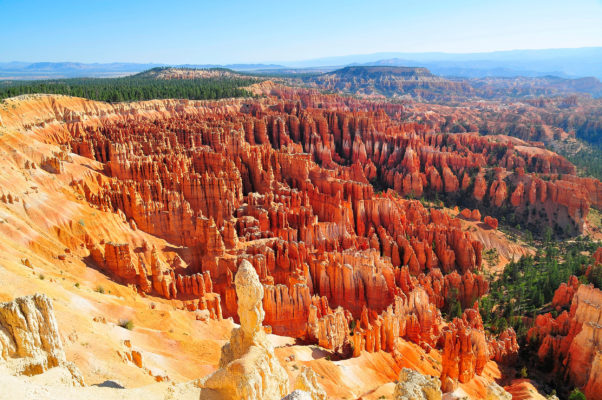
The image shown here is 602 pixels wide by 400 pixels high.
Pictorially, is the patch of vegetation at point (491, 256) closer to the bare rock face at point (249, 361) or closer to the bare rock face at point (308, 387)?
the bare rock face at point (308, 387)

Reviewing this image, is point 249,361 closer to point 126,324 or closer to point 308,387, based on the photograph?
point 308,387

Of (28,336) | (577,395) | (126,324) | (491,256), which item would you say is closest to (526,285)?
(491,256)

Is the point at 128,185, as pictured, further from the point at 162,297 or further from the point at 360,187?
the point at 360,187

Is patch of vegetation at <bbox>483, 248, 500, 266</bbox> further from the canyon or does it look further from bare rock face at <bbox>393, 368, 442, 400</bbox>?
bare rock face at <bbox>393, 368, 442, 400</bbox>

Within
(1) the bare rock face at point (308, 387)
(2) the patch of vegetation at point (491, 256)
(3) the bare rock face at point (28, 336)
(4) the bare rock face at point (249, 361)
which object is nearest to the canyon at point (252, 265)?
Result: (4) the bare rock face at point (249, 361)

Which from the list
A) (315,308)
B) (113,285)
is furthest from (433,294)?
(113,285)
